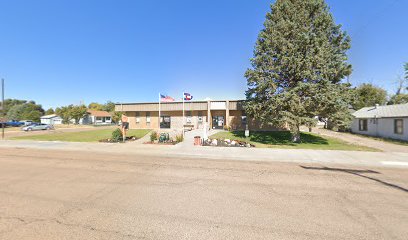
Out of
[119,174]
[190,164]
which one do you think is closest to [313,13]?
[190,164]

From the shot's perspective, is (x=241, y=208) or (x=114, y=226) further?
(x=241, y=208)

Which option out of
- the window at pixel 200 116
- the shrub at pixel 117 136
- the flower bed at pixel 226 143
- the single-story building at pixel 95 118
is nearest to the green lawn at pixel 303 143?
the flower bed at pixel 226 143

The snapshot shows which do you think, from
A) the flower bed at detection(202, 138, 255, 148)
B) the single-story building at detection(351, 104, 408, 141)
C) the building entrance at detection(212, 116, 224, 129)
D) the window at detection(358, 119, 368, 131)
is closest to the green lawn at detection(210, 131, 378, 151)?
the flower bed at detection(202, 138, 255, 148)

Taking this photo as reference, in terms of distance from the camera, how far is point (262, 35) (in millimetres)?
18422

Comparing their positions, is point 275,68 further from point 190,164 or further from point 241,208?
point 241,208

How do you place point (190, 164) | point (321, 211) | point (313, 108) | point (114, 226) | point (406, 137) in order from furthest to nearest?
point (406, 137) → point (313, 108) → point (190, 164) → point (321, 211) → point (114, 226)

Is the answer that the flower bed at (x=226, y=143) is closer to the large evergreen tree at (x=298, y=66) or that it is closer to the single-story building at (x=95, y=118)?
the large evergreen tree at (x=298, y=66)

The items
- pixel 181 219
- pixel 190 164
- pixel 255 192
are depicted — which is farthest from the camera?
pixel 190 164

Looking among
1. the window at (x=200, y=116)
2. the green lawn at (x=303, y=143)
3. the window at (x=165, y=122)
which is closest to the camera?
the green lawn at (x=303, y=143)

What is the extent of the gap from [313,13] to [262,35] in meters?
4.79

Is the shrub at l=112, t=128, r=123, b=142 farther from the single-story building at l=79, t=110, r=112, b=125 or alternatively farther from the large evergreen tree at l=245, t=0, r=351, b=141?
the single-story building at l=79, t=110, r=112, b=125

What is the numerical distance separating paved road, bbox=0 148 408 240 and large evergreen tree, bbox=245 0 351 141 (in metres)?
8.73

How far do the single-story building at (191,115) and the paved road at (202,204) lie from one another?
62.9 feet

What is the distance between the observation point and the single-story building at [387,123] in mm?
20967
